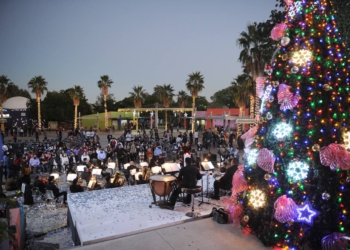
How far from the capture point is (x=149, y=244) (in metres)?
5.39

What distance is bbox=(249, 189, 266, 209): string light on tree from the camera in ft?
18.3

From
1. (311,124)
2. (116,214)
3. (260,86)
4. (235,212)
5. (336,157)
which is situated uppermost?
(260,86)

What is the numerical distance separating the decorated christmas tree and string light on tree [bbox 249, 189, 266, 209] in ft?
0.24

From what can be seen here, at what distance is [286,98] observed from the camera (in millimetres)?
5133

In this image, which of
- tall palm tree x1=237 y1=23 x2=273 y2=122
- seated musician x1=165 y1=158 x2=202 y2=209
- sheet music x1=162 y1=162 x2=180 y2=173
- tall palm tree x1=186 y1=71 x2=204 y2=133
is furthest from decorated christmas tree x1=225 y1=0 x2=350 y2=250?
tall palm tree x1=186 y1=71 x2=204 y2=133

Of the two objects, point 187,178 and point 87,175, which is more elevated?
point 187,178

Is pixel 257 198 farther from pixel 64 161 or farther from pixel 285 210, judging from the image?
pixel 64 161

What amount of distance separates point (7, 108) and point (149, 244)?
63764mm

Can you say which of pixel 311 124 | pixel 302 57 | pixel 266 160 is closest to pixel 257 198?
pixel 266 160

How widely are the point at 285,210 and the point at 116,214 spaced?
177 inches

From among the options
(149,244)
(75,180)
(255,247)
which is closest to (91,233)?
(149,244)

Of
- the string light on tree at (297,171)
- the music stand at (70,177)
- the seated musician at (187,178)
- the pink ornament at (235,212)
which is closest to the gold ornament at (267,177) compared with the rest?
the string light on tree at (297,171)

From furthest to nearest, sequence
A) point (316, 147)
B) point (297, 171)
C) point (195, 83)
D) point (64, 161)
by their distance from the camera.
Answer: point (195, 83), point (64, 161), point (297, 171), point (316, 147)

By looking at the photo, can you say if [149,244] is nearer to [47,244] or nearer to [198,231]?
[198,231]
